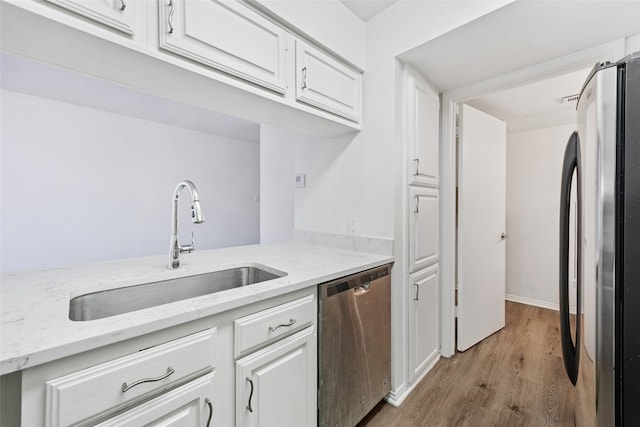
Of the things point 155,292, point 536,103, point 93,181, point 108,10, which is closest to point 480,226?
point 536,103

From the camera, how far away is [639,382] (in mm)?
738

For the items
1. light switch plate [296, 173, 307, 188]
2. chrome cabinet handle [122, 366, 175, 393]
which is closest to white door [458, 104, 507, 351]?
light switch plate [296, 173, 307, 188]

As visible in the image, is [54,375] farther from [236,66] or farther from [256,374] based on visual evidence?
[236,66]

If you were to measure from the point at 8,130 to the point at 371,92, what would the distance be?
4468 mm

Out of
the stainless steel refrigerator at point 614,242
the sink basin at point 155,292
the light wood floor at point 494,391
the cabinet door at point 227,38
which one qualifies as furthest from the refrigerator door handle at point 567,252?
the cabinet door at point 227,38

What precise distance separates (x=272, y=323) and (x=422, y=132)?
1.59m

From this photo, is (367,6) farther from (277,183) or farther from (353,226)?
(277,183)

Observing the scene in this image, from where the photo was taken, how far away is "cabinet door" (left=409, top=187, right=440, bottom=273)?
1778 mm

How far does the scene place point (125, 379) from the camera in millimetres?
677

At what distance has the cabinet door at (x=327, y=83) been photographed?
1.45 metres

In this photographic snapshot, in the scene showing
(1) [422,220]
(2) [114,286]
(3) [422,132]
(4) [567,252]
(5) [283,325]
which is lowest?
(5) [283,325]

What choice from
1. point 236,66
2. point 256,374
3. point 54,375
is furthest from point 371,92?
point 54,375

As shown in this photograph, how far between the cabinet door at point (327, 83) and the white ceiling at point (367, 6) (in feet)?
1.19

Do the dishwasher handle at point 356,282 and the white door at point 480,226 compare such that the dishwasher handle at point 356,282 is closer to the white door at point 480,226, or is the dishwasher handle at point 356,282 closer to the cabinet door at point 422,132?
the cabinet door at point 422,132
